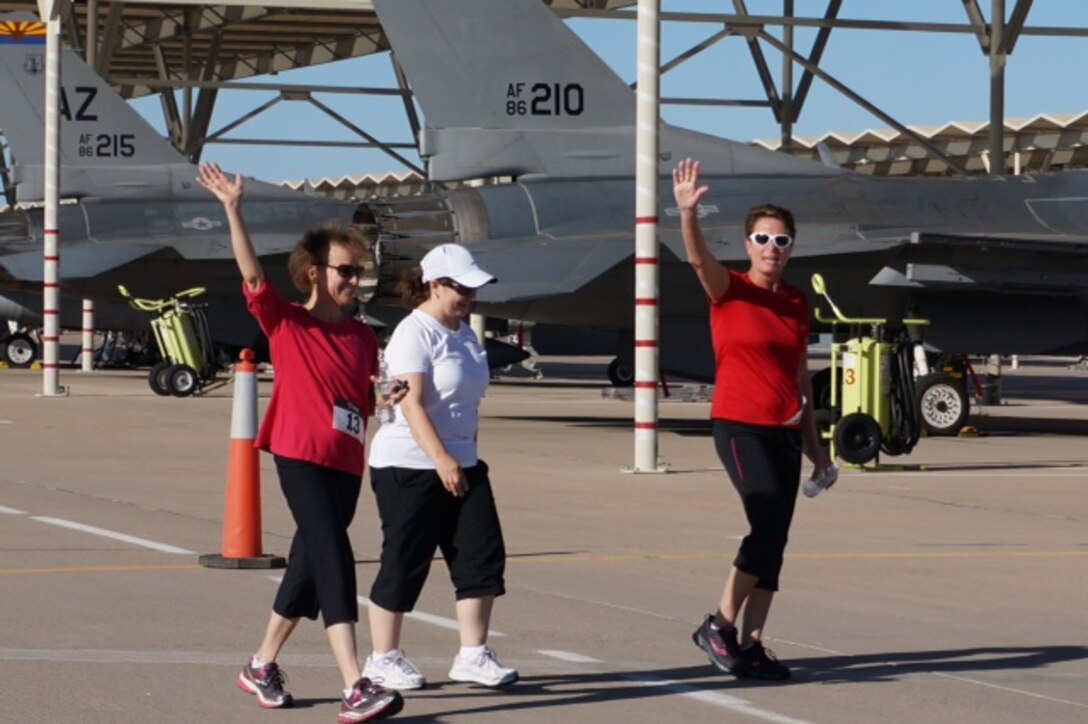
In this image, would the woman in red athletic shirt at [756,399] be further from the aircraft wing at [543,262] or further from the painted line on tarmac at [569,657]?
the aircraft wing at [543,262]

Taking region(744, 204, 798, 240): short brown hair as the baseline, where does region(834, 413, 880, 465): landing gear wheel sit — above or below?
below

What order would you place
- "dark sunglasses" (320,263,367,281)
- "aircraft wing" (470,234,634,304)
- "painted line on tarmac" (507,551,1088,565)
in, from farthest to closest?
1. "aircraft wing" (470,234,634,304)
2. "painted line on tarmac" (507,551,1088,565)
3. "dark sunglasses" (320,263,367,281)

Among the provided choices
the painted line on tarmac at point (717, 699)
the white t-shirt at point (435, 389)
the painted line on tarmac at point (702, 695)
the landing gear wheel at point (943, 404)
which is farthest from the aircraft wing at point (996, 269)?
A: the white t-shirt at point (435, 389)

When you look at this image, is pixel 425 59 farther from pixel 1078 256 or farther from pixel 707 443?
pixel 1078 256

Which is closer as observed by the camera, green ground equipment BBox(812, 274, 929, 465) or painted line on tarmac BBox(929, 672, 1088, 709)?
painted line on tarmac BBox(929, 672, 1088, 709)

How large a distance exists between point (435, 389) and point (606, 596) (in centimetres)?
271

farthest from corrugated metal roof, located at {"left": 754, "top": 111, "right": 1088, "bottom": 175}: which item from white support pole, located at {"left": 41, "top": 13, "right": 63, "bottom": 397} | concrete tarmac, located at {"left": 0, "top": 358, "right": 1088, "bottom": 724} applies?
concrete tarmac, located at {"left": 0, "top": 358, "right": 1088, "bottom": 724}

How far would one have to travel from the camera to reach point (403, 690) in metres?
6.91

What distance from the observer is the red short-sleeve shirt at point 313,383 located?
672 cm

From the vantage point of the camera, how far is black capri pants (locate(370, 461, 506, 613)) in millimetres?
6906

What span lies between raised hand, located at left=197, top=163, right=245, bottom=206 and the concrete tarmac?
173 cm

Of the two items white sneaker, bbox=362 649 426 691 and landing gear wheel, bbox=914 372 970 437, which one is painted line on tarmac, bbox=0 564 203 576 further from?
landing gear wheel, bbox=914 372 970 437

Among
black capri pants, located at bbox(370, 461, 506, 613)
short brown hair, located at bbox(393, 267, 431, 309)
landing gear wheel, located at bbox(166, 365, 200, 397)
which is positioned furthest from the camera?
landing gear wheel, located at bbox(166, 365, 200, 397)

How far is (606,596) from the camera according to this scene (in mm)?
9312
